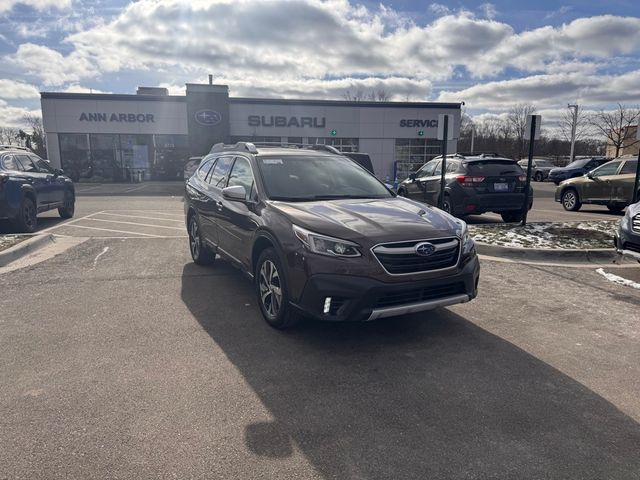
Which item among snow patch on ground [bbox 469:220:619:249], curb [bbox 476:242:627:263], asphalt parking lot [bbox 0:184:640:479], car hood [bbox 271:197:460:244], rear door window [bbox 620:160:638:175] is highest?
rear door window [bbox 620:160:638:175]

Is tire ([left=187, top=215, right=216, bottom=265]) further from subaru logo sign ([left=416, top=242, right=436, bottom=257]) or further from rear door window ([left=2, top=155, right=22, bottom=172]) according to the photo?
rear door window ([left=2, top=155, right=22, bottom=172])

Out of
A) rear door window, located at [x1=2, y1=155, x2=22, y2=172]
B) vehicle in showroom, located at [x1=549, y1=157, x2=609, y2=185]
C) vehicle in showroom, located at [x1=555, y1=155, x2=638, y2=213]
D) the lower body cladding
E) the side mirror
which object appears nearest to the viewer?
the lower body cladding

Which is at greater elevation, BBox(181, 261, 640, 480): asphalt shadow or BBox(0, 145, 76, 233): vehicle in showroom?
BBox(0, 145, 76, 233): vehicle in showroom

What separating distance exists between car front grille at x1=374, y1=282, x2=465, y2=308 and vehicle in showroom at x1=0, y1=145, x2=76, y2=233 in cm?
850

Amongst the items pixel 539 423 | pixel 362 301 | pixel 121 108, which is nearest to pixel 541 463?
pixel 539 423

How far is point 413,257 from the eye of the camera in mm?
3855

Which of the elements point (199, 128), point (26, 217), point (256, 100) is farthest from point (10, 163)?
point (256, 100)

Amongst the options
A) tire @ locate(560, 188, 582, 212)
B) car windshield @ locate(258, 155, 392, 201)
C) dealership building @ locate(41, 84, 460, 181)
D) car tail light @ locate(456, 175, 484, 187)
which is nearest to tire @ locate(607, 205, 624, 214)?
tire @ locate(560, 188, 582, 212)

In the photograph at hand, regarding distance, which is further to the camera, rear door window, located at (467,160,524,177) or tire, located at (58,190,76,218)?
tire, located at (58,190,76,218)

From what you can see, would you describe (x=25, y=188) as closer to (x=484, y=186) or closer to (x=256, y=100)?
(x=484, y=186)

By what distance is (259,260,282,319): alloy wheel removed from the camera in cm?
429

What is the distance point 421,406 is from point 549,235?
6594 millimetres

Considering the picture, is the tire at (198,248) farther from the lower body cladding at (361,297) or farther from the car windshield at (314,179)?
the lower body cladding at (361,297)

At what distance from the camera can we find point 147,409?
3059mm
